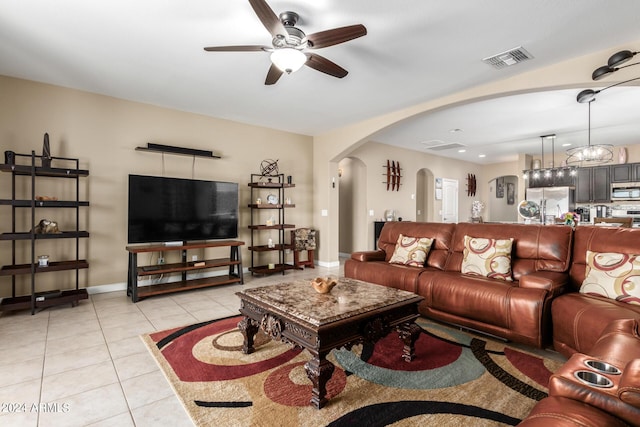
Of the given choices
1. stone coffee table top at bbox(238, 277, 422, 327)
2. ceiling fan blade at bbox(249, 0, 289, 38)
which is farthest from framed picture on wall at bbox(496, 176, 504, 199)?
ceiling fan blade at bbox(249, 0, 289, 38)

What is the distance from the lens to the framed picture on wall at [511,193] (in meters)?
11.0

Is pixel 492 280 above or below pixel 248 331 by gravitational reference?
above

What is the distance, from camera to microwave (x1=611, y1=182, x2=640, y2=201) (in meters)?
6.80

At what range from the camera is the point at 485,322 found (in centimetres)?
269

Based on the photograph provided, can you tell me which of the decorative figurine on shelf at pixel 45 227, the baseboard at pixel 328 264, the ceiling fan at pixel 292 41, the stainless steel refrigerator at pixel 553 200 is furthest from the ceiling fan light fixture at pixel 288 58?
the stainless steel refrigerator at pixel 553 200

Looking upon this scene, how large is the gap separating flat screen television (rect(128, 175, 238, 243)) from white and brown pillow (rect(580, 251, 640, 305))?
432cm

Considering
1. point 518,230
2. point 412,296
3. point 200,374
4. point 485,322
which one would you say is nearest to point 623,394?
point 412,296

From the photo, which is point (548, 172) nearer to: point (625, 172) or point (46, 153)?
point (625, 172)

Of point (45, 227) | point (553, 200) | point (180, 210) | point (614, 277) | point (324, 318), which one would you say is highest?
point (553, 200)

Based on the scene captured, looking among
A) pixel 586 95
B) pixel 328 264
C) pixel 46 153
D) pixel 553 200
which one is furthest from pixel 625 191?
pixel 46 153

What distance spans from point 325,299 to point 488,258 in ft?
6.06

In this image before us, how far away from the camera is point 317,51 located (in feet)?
10.2

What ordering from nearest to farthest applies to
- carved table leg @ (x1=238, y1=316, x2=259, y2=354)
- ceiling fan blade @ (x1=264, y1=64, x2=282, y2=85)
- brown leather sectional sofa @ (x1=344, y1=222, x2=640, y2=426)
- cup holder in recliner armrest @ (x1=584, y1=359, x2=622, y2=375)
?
brown leather sectional sofa @ (x1=344, y1=222, x2=640, y2=426) < cup holder in recliner armrest @ (x1=584, y1=359, x2=622, y2=375) < carved table leg @ (x1=238, y1=316, x2=259, y2=354) < ceiling fan blade @ (x1=264, y1=64, x2=282, y2=85)

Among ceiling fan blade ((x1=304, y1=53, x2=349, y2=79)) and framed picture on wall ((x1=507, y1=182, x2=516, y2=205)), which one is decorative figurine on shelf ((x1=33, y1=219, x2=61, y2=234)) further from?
framed picture on wall ((x1=507, y1=182, x2=516, y2=205))
